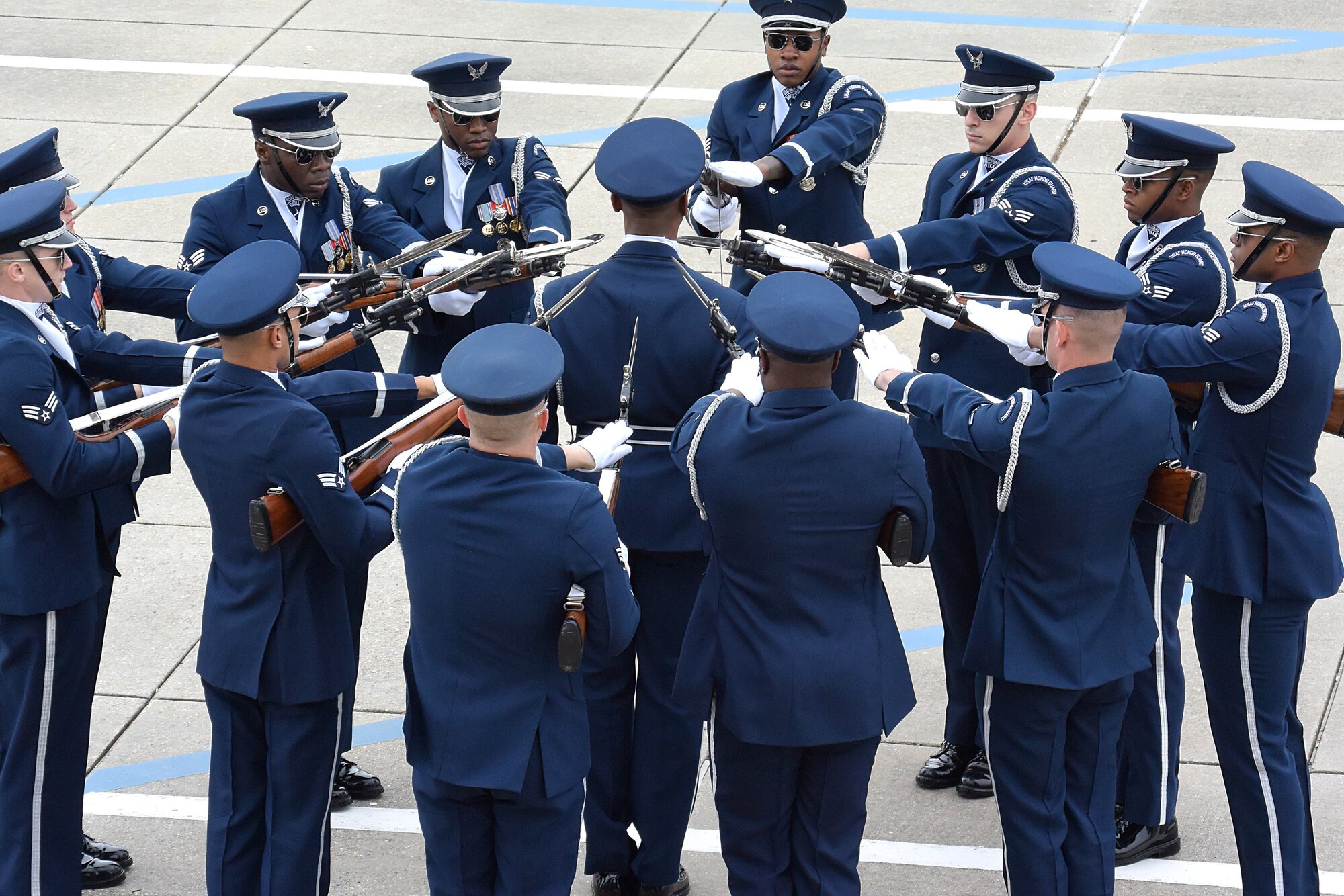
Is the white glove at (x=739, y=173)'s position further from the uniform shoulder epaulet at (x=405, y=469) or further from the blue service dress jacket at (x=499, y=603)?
the blue service dress jacket at (x=499, y=603)

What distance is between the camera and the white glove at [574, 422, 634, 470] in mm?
4312

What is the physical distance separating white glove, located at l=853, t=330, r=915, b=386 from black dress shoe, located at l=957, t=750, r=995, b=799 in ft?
4.98

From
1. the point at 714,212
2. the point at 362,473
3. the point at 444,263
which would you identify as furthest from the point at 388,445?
the point at 714,212

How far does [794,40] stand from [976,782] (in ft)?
9.15

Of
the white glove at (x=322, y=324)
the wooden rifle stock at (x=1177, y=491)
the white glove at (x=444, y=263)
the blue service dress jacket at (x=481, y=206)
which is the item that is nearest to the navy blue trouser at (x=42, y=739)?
the white glove at (x=322, y=324)

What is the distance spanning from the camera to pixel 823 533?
3908mm

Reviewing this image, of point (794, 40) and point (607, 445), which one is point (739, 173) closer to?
point (794, 40)

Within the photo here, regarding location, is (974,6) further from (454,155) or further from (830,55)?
(454,155)

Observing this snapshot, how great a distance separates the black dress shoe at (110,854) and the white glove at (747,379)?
7.98 feet

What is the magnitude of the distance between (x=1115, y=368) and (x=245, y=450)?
222cm

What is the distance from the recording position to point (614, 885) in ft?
16.1

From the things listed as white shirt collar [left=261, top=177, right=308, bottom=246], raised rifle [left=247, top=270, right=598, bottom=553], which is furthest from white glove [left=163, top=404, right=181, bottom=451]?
white shirt collar [left=261, top=177, right=308, bottom=246]

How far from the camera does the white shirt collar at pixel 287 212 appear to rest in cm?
550

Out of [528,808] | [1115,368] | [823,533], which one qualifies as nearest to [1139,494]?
[1115,368]
